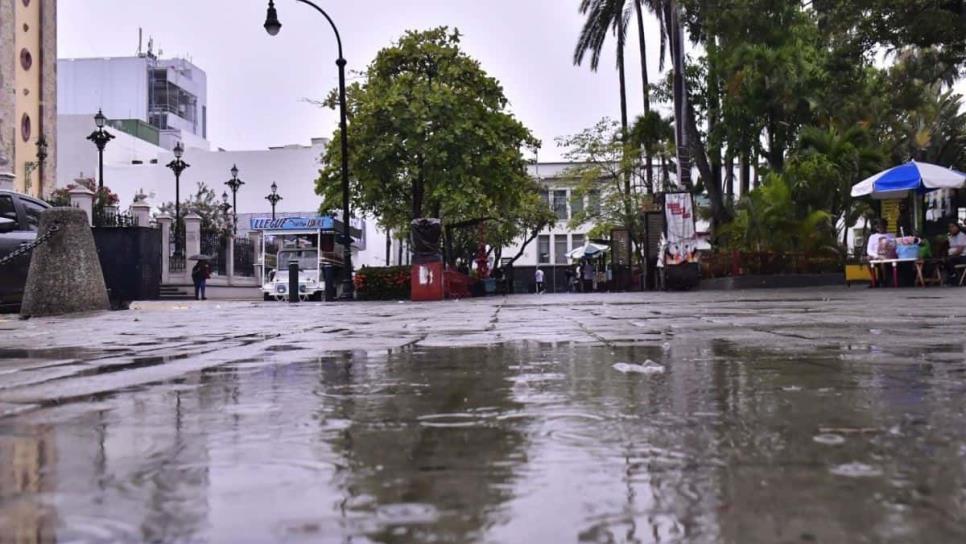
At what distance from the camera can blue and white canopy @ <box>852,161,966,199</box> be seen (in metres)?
20.3

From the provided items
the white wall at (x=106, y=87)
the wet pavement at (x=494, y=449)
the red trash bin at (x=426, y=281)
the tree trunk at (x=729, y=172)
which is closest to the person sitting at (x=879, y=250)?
the red trash bin at (x=426, y=281)

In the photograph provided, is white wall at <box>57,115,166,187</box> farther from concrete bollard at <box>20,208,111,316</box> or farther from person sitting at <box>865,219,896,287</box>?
concrete bollard at <box>20,208,111,316</box>

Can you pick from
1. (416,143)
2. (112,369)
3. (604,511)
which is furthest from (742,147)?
(604,511)

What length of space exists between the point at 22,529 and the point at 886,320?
7.08m

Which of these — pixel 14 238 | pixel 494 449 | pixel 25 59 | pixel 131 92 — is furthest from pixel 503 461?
pixel 131 92

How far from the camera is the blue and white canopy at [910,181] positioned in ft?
66.7

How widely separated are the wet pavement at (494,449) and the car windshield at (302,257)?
30.5 meters

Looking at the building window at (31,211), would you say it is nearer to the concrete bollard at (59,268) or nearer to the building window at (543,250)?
the concrete bollard at (59,268)

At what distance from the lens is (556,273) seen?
6831cm

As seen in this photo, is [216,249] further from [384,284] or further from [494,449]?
[494,449]

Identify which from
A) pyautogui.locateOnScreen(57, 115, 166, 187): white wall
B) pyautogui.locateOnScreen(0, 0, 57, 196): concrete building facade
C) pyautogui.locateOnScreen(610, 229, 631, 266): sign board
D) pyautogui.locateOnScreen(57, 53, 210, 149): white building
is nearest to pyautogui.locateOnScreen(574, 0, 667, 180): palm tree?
pyautogui.locateOnScreen(610, 229, 631, 266): sign board

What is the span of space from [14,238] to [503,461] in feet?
40.7

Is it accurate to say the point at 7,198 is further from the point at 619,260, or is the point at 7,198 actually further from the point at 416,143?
the point at 619,260

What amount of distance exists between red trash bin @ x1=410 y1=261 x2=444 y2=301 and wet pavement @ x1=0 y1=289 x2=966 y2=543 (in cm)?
1790
